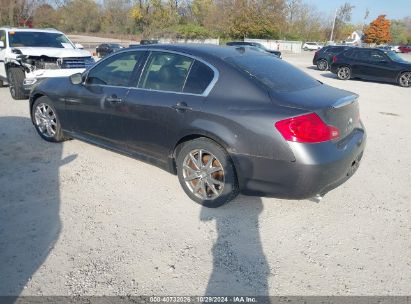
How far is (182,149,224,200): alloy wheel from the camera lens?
11.3 feet

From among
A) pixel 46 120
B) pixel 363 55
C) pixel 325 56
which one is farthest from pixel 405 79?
pixel 46 120

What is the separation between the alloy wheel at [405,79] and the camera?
14250mm

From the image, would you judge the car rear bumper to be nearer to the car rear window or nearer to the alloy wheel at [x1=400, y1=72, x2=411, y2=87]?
the car rear window

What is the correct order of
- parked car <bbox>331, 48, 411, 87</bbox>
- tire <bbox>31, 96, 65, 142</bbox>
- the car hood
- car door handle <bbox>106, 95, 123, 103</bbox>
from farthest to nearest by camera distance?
parked car <bbox>331, 48, 411, 87</bbox> → the car hood → tire <bbox>31, 96, 65, 142</bbox> → car door handle <bbox>106, 95, 123, 103</bbox>

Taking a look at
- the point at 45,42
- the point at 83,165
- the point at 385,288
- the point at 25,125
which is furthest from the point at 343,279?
the point at 45,42

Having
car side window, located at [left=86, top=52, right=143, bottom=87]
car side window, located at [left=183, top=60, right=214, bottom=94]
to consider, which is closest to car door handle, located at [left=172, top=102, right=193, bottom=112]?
car side window, located at [left=183, top=60, right=214, bottom=94]

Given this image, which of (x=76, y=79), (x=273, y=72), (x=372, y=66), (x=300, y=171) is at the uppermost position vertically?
(x=273, y=72)

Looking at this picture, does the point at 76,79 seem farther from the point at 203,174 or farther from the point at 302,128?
the point at 302,128

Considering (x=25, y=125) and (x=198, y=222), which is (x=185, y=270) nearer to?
(x=198, y=222)

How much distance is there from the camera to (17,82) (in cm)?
826

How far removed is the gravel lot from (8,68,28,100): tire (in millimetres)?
4307

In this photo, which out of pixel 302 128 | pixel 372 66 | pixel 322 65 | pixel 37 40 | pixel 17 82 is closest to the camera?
Answer: pixel 302 128

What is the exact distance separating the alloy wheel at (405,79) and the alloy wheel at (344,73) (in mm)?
2330

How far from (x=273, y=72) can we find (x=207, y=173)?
1292 mm
